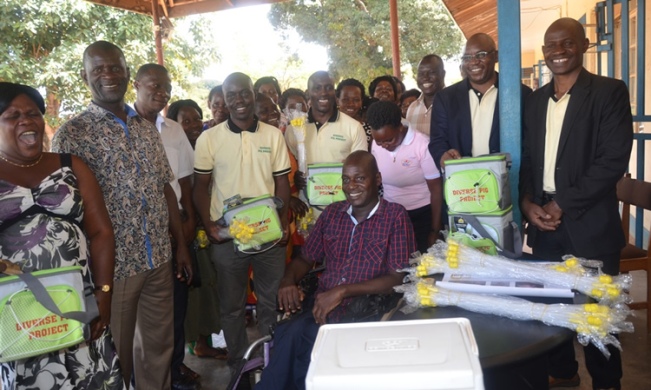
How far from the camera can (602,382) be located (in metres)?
3.10

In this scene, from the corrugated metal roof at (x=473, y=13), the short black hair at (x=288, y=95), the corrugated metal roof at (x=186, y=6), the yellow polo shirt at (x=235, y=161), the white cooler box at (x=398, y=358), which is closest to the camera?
the white cooler box at (x=398, y=358)

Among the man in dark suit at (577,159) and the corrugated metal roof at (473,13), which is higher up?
the corrugated metal roof at (473,13)

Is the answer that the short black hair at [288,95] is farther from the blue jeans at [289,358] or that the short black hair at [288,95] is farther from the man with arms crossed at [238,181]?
the blue jeans at [289,358]

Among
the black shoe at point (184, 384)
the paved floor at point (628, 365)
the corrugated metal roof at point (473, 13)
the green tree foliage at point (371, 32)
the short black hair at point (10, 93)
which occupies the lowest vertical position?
the paved floor at point (628, 365)

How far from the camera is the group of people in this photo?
241 cm

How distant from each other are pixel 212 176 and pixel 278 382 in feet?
5.90

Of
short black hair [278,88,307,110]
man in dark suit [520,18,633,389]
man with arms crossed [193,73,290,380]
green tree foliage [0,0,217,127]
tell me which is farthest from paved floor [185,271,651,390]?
green tree foliage [0,0,217,127]

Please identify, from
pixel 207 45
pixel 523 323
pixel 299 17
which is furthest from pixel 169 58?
pixel 523 323

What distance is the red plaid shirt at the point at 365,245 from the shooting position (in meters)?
2.86

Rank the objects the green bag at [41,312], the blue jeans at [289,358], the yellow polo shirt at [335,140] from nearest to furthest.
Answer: the green bag at [41,312] < the blue jeans at [289,358] < the yellow polo shirt at [335,140]

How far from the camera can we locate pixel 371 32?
16859mm

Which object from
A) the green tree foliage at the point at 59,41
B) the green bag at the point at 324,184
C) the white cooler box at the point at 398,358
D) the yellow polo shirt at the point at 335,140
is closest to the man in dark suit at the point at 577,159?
the green bag at the point at 324,184

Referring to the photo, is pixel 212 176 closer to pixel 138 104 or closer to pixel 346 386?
pixel 138 104

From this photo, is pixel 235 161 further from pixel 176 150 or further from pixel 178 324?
pixel 178 324
